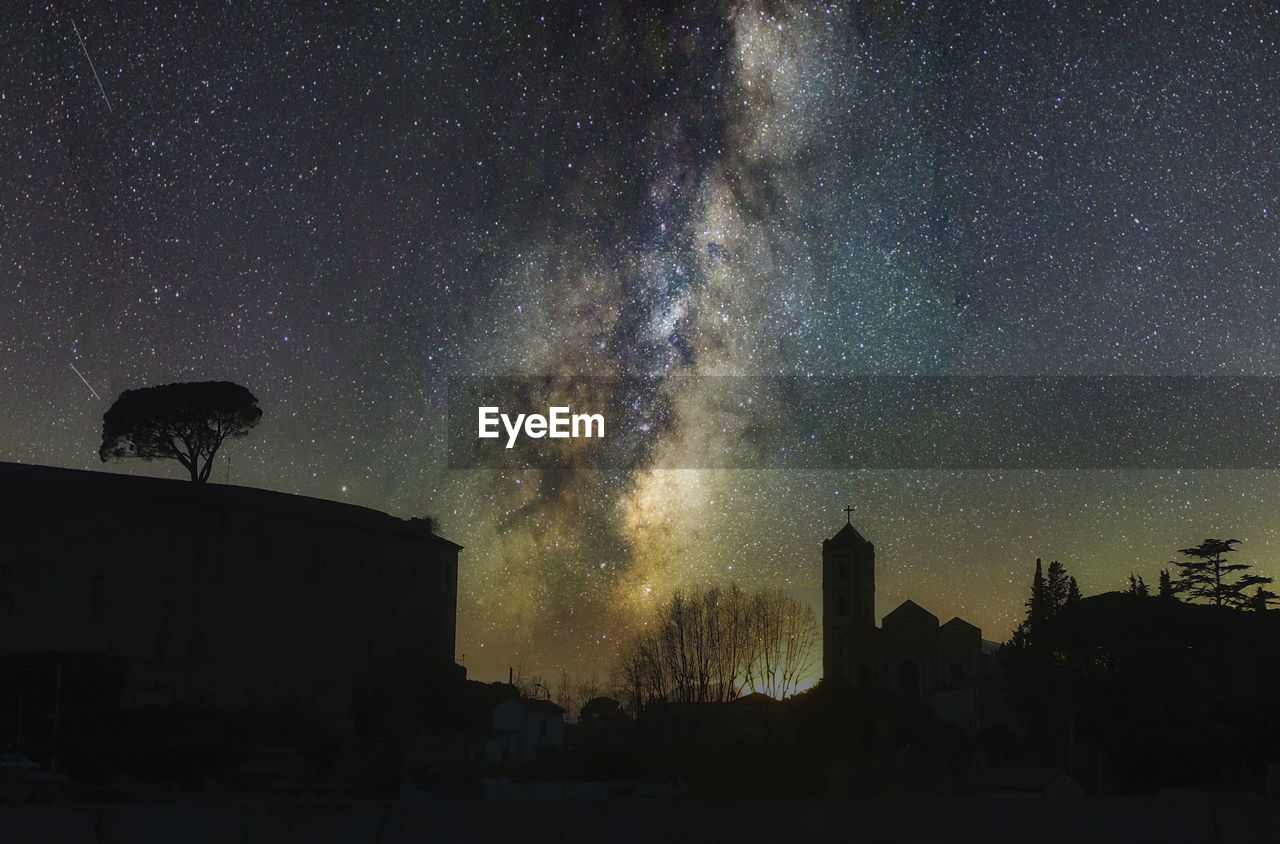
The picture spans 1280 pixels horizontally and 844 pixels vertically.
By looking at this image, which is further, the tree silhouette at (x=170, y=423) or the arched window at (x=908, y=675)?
the arched window at (x=908, y=675)

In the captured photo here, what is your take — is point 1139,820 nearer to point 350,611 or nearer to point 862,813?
point 862,813

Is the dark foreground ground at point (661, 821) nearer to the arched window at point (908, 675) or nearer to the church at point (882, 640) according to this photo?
the church at point (882, 640)

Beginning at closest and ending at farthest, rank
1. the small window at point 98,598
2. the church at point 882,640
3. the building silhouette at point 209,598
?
the building silhouette at point 209,598, the small window at point 98,598, the church at point 882,640

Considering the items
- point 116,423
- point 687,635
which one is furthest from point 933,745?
point 116,423

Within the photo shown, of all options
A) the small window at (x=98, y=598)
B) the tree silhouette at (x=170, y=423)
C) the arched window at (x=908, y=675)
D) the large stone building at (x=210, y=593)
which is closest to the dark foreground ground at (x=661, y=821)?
the large stone building at (x=210, y=593)

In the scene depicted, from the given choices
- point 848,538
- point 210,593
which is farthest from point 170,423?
point 848,538

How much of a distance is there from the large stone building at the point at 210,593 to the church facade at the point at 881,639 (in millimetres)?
32931

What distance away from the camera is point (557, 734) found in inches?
2418

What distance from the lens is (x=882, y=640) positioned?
7750cm

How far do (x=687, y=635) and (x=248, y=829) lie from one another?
5358cm

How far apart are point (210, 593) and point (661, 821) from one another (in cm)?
3909

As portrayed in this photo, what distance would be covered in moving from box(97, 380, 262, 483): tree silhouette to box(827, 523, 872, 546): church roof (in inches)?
1598

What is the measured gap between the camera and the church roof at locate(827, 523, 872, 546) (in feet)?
264

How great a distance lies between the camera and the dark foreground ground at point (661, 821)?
812cm
